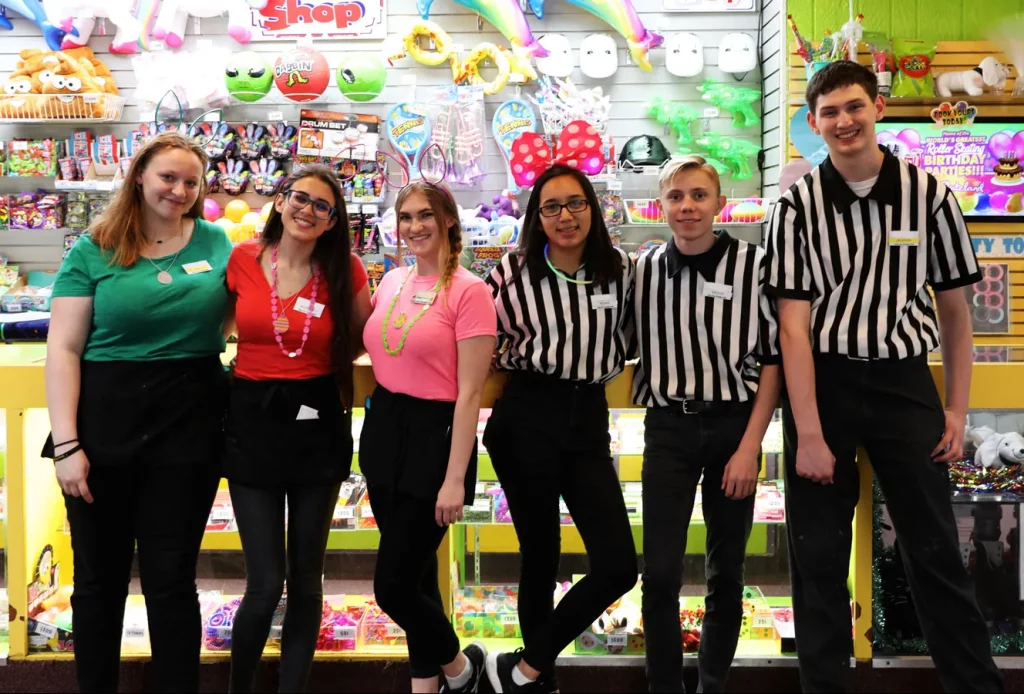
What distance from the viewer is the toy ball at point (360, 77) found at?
4.79 m

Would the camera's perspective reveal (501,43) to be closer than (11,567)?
No

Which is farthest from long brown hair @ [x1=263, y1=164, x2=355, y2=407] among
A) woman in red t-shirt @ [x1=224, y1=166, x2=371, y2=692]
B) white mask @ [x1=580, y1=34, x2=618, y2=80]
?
white mask @ [x1=580, y1=34, x2=618, y2=80]

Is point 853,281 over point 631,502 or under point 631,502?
over

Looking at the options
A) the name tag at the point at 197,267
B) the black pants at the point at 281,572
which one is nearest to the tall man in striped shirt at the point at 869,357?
the black pants at the point at 281,572

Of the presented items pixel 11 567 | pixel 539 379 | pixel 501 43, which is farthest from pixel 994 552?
pixel 501 43

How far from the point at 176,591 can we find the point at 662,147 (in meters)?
3.77

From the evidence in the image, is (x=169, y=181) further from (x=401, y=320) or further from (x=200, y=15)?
(x=200, y=15)

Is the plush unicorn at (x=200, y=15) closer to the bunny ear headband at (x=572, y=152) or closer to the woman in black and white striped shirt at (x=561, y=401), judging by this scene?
the bunny ear headband at (x=572, y=152)

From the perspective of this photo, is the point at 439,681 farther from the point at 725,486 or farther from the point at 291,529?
the point at 725,486

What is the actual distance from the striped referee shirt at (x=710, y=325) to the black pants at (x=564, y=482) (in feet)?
0.65

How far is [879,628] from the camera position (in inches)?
99.2

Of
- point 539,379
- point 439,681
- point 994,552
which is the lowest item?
point 439,681

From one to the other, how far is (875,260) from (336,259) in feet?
4.43

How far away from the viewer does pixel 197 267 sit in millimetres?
2135
